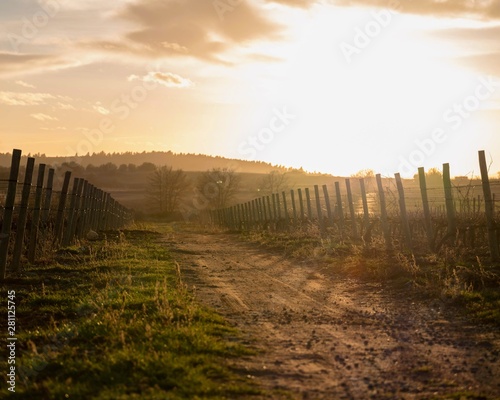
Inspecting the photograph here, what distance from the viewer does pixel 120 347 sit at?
6.55 metres

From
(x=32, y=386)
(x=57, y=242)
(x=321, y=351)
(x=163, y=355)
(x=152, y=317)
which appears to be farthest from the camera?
(x=57, y=242)

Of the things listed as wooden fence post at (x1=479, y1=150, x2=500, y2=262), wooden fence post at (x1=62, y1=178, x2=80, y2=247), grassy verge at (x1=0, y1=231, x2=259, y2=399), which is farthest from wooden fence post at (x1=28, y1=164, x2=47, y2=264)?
wooden fence post at (x1=479, y1=150, x2=500, y2=262)

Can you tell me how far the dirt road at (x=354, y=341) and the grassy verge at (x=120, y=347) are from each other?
16.8 inches

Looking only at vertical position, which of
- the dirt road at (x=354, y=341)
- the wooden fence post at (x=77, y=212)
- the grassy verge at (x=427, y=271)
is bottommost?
the dirt road at (x=354, y=341)

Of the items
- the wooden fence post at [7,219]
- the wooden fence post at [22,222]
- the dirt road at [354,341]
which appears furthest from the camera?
the wooden fence post at [22,222]

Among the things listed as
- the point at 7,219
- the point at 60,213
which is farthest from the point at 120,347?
the point at 60,213

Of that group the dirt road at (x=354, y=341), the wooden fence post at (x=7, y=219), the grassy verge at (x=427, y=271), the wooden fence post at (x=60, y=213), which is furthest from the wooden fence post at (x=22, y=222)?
the grassy verge at (x=427, y=271)

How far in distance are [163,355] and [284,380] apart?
4.18 ft

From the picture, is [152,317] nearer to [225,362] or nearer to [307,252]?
[225,362]

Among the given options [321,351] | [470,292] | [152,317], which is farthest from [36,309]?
[470,292]

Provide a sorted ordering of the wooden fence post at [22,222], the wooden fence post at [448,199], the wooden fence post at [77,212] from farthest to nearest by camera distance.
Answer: the wooden fence post at [77,212] → the wooden fence post at [448,199] → the wooden fence post at [22,222]

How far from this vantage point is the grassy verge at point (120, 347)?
537 cm

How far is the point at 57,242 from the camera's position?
1794 centimetres

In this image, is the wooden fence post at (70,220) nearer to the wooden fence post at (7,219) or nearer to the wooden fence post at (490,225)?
the wooden fence post at (7,219)
